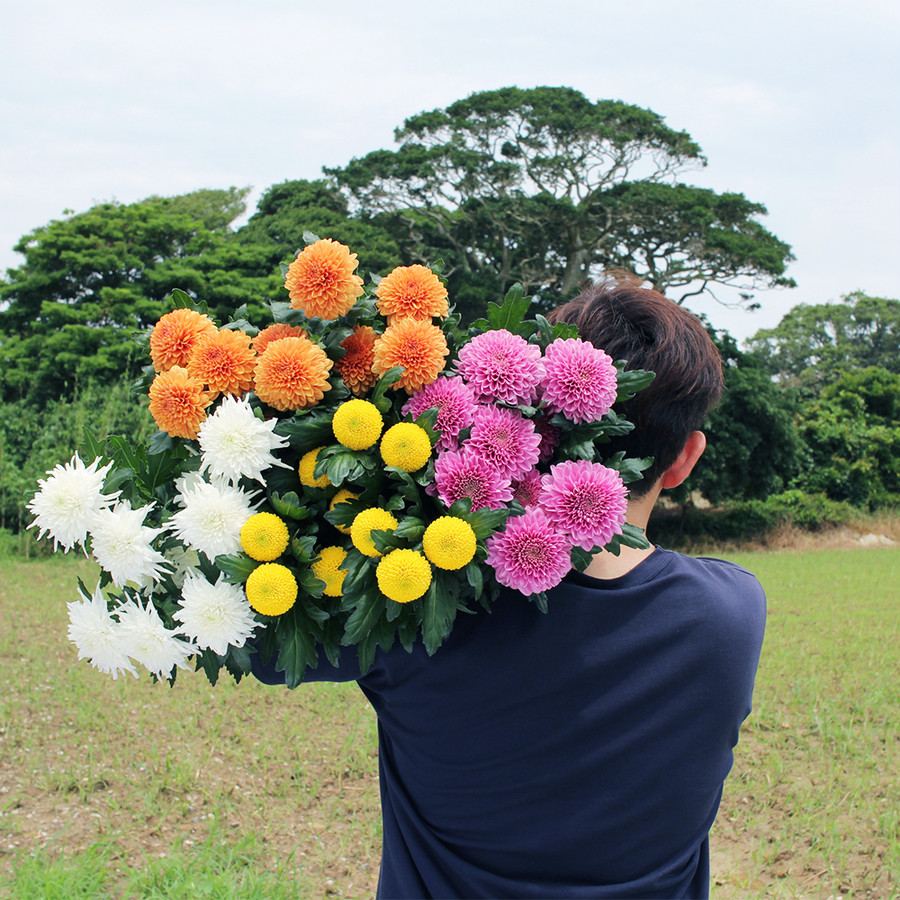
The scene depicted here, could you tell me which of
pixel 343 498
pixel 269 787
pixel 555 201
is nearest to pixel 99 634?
pixel 343 498

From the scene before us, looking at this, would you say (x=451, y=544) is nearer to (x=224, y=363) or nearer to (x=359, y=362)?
(x=359, y=362)

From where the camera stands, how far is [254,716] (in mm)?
4742

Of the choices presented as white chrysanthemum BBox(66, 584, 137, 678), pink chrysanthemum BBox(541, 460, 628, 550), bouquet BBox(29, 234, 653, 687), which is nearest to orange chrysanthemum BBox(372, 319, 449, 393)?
bouquet BBox(29, 234, 653, 687)

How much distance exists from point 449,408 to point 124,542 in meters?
0.52

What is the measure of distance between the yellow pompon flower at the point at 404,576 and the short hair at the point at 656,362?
38 centimetres

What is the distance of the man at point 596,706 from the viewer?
Answer: 1.21 m

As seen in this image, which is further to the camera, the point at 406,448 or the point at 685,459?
the point at 685,459

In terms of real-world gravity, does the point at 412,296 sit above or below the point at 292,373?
above

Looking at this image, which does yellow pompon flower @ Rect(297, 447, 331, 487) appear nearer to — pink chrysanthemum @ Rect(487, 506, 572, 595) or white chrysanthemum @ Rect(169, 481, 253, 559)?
white chrysanthemum @ Rect(169, 481, 253, 559)

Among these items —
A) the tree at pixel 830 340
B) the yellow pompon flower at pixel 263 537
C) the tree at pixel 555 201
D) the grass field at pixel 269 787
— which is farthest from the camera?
the tree at pixel 830 340

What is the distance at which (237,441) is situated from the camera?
45.7 inches

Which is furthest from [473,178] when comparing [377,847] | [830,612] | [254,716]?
[377,847]

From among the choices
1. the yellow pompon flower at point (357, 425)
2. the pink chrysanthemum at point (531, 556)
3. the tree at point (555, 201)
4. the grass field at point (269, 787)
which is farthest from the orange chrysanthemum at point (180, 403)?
the tree at point (555, 201)

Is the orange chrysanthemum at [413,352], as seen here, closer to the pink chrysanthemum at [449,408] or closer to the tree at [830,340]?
the pink chrysanthemum at [449,408]
